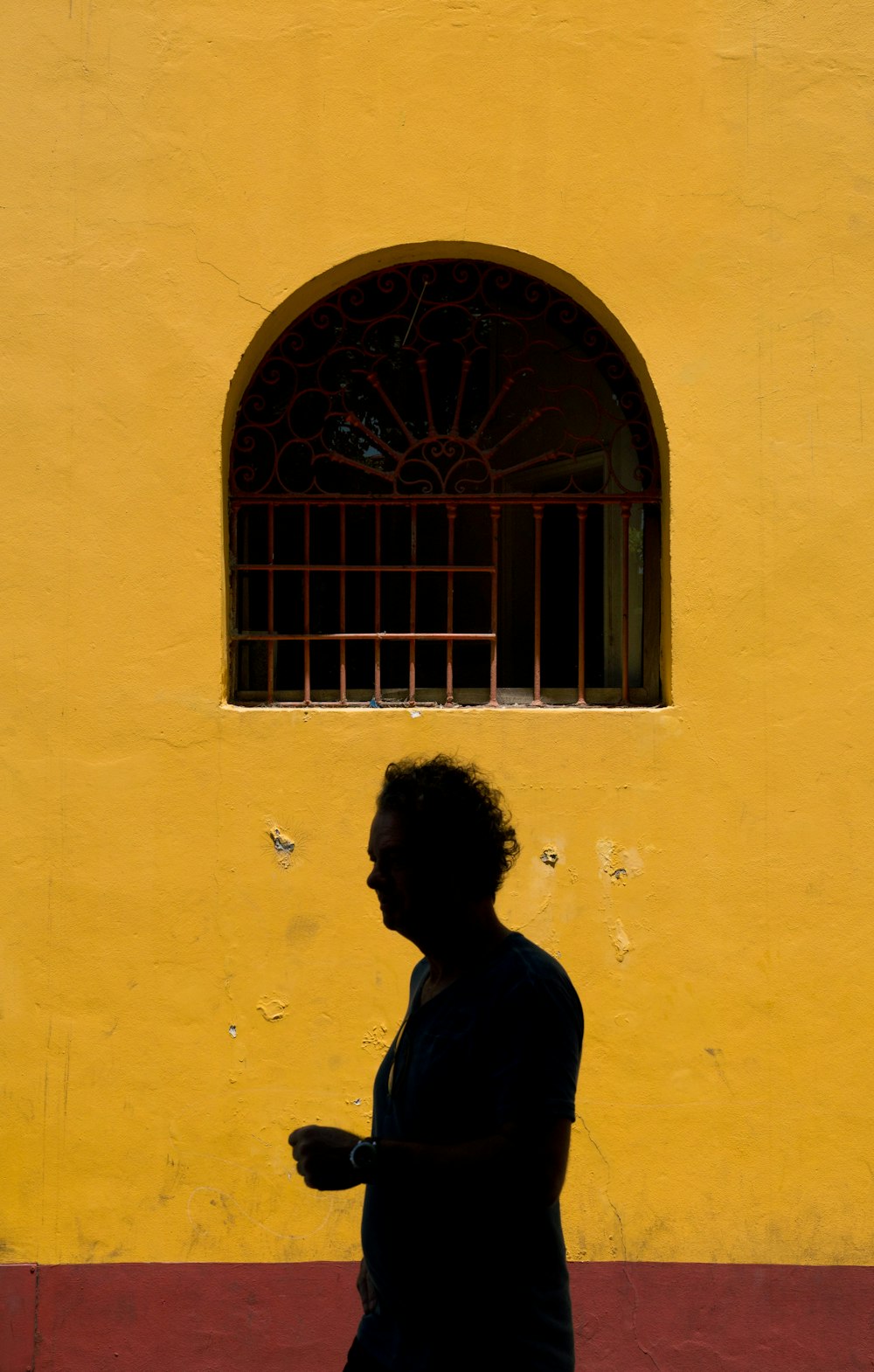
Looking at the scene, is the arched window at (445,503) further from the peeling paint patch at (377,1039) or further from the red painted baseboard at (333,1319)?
the red painted baseboard at (333,1319)

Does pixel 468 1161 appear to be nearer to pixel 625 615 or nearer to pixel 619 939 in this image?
pixel 619 939

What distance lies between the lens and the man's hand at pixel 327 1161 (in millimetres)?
2094

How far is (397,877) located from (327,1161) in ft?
1.52

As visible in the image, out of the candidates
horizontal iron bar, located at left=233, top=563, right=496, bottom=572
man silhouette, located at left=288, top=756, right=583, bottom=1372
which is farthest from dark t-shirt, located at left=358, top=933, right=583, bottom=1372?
horizontal iron bar, located at left=233, top=563, right=496, bottom=572

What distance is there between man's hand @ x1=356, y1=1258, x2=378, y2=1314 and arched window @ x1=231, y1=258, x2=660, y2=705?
216 centimetres

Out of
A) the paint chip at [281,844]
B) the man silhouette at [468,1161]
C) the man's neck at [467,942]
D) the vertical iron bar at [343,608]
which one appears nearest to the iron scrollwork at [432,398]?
the vertical iron bar at [343,608]

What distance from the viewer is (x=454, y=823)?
2312 mm

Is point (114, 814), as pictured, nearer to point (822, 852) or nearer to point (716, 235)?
point (822, 852)

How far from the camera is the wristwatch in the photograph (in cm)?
209

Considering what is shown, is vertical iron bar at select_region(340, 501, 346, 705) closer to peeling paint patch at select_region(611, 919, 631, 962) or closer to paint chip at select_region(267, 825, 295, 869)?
paint chip at select_region(267, 825, 295, 869)

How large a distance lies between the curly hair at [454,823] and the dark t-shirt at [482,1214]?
0.56 feet

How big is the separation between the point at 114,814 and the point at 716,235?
2.47 meters

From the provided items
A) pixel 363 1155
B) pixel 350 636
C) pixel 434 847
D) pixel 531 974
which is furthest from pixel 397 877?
pixel 350 636

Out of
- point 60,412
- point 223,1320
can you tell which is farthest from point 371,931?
point 60,412
